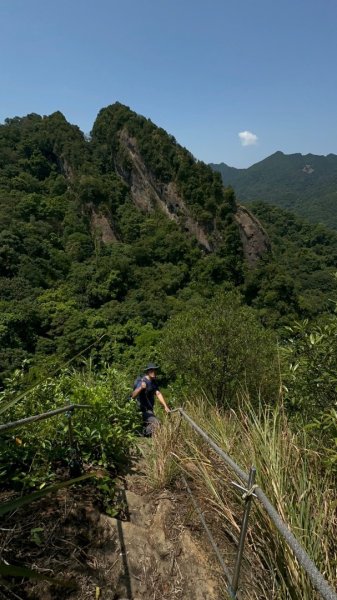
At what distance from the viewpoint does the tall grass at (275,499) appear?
182 cm

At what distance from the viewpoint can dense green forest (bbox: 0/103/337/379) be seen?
132 feet

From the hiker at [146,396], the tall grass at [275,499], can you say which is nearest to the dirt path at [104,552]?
the tall grass at [275,499]

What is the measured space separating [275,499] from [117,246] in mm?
59996

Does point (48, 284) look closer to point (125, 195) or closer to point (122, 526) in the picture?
point (125, 195)

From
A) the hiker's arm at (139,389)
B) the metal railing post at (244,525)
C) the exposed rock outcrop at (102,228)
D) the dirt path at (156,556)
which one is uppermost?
the exposed rock outcrop at (102,228)

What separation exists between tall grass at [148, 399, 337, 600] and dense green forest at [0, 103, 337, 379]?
28723mm

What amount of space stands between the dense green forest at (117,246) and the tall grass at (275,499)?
94.2ft

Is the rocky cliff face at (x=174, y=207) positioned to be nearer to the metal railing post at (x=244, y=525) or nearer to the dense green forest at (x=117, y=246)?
the dense green forest at (x=117, y=246)

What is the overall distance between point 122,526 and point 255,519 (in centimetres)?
99

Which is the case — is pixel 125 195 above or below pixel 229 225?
above

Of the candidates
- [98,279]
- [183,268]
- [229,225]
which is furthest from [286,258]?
[98,279]

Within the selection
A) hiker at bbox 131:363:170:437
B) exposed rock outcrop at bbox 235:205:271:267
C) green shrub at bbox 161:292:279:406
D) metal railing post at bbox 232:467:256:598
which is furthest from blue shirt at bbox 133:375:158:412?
exposed rock outcrop at bbox 235:205:271:267

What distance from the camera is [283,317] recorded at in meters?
44.9

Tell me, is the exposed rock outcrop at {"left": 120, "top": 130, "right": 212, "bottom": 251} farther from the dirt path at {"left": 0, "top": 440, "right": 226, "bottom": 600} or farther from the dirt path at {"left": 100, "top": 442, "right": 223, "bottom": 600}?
the dirt path at {"left": 0, "top": 440, "right": 226, "bottom": 600}
